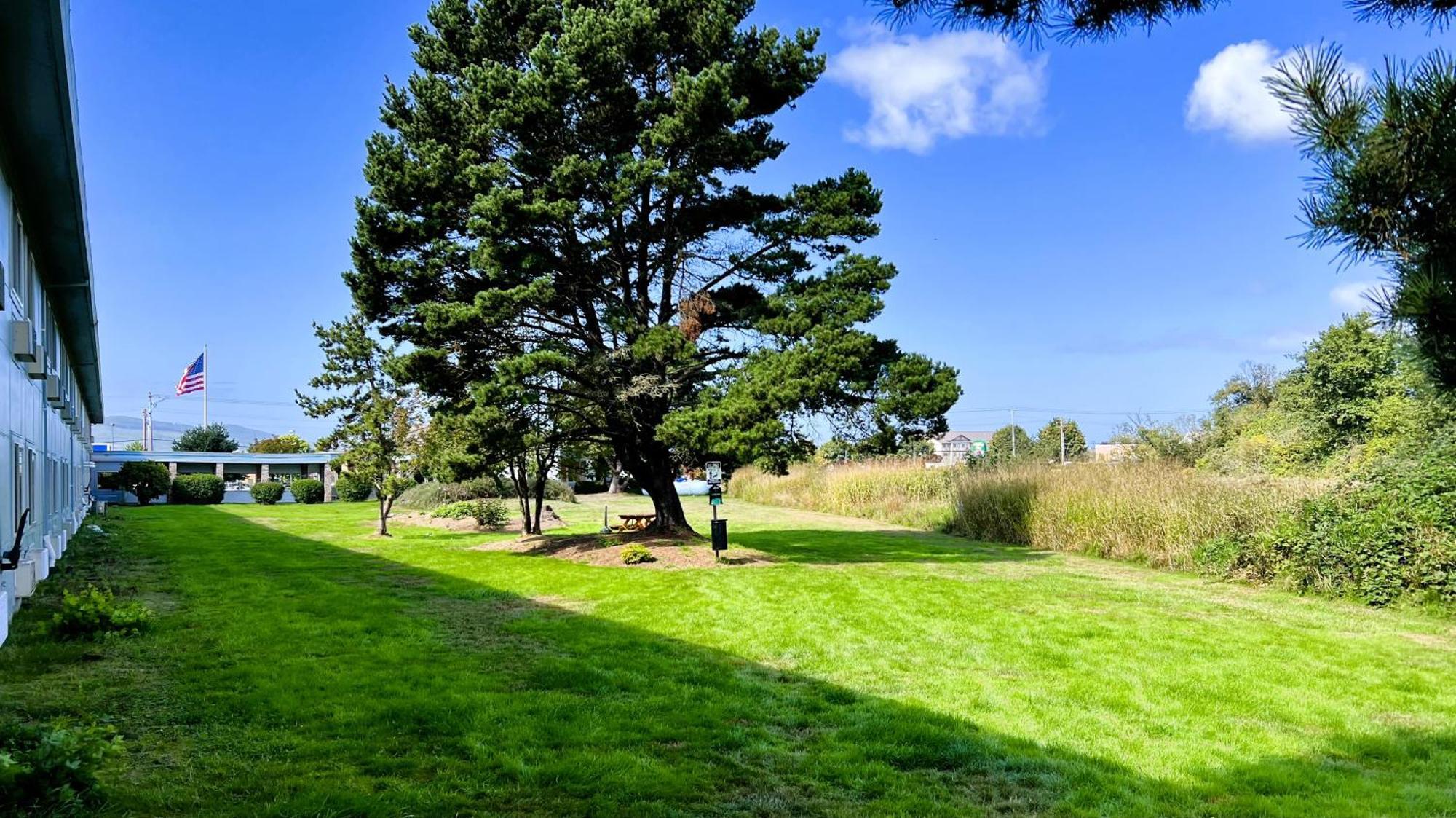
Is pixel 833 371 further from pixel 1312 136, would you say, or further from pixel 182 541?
pixel 182 541

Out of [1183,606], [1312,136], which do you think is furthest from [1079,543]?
[1312,136]

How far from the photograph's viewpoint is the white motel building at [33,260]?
4782mm

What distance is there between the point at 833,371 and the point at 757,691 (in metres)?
7.77

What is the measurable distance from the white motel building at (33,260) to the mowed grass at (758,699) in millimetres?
1109

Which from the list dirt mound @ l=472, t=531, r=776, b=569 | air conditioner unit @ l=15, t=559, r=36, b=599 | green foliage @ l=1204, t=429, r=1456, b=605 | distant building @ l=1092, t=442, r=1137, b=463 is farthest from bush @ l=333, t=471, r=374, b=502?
green foliage @ l=1204, t=429, r=1456, b=605

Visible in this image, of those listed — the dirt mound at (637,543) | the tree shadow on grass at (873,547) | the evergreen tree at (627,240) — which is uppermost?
the evergreen tree at (627,240)

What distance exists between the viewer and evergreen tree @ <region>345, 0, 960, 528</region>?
14547 millimetres

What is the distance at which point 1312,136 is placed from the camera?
292 centimetres

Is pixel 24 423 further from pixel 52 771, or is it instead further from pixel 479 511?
pixel 479 511

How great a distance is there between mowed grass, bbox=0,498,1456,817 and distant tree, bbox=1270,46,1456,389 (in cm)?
273

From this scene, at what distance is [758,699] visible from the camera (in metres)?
6.45

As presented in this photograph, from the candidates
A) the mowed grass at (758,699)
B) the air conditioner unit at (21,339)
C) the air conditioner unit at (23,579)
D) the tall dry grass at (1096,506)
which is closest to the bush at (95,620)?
the mowed grass at (758,699)

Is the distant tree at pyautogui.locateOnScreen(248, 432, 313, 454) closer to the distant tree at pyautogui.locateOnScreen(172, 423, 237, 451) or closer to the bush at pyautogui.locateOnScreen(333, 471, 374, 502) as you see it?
the distant tree at pyautogui.locateOnScreen(172, 423, 237, 451)

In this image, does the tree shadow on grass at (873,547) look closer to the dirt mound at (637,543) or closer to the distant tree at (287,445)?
the dirt mound at (637,543)
